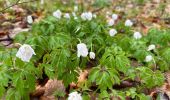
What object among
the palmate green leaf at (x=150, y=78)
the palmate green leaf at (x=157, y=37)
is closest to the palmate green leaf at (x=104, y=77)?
the palmate green leaf at (x=150, y=78)

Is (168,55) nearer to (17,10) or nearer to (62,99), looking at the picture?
(62,99)

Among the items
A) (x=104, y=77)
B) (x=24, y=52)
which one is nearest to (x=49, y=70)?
(x=24, y=52)

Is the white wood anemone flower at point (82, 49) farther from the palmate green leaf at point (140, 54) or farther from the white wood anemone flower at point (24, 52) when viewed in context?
the palmate green leaf at point (140, 54)

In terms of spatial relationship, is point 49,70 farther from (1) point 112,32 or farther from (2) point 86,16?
(2) point 86,16

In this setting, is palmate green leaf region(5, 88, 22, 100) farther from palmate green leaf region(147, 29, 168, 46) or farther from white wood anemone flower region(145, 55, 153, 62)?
palmate green leaf region(147, 29, 168, 46)

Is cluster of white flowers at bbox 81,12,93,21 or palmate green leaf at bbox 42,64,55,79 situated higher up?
cluster of white flowers at bbox 81,12,93,21

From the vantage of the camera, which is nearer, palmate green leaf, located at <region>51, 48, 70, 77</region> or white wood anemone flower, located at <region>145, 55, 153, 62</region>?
palmate green leaf, located at <region>51, 48, 70, 77</region>

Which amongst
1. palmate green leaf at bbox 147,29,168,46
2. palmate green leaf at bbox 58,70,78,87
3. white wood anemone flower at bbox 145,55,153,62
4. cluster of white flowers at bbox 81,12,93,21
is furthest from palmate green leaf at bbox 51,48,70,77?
palmate green leaf at bbox 147,29,168,46

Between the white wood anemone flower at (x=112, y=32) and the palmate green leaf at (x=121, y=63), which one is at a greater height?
the white wood anemone flower at (x=112, y=32)

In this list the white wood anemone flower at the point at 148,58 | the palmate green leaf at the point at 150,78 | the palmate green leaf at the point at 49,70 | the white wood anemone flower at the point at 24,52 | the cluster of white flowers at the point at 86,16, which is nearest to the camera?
the white wood anemone flower at the point at 24,52

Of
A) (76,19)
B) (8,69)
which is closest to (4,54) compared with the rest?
(8,69)

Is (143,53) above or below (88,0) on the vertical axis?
below
